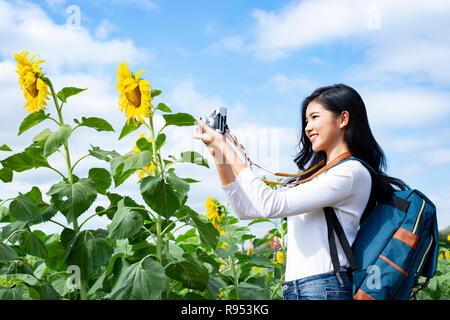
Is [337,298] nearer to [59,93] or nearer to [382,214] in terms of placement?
[382,214]

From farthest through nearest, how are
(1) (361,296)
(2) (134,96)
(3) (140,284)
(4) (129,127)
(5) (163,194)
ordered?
1. (4) (129,127)
2. (2) (134,96)
3. (5) (163,194)
4. (3) (140,284)
5. (1) (361,296)

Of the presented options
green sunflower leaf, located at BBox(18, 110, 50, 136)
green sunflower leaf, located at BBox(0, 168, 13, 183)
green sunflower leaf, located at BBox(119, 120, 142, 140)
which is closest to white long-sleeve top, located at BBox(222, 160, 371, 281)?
green sunflower leaf, located at BBox(119, 120, 142, 140)

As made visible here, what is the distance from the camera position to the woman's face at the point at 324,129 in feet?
7.38

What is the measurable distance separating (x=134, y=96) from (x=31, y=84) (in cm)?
73

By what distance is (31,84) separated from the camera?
2795 millimetres

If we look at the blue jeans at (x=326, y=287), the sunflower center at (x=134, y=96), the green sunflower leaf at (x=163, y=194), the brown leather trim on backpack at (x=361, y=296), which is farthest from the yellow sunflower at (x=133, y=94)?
the brown leather trim on backpack at (x=361, y=296)

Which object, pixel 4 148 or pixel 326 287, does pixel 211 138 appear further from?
pixel 4 148

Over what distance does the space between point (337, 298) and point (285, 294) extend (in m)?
0.24

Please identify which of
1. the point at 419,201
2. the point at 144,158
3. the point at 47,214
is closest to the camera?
the point at 419,201

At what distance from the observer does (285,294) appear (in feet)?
7.03

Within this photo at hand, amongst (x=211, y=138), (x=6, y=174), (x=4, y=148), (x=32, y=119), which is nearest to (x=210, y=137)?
(x=211, y=138)
